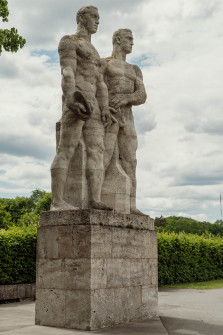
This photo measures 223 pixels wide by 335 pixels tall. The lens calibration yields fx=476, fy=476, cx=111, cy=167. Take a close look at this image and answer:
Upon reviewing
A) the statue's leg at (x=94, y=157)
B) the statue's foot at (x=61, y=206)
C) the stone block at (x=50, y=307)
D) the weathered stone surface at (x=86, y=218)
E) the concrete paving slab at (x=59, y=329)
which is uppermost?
→ the statue's leg at (x=94, y=157)

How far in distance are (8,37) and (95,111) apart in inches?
246

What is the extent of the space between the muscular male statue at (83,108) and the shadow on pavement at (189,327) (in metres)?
2.52

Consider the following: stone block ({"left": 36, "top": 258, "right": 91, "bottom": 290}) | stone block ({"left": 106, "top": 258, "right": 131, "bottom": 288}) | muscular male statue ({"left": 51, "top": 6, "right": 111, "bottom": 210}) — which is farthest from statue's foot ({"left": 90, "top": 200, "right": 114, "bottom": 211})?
stone block ({"left": 36, "top": 258, "right": 91, "bottom": 290})

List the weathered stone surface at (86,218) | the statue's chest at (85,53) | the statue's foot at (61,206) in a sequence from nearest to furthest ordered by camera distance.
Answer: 1. the weathered stone surface at (86,218)
2. the statue's foot at (61,206)
3. the statue's chest at (85,53)

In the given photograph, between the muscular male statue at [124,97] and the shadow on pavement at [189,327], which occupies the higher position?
the muscular male statue at [124,97]

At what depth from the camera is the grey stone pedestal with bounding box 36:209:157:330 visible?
8.18m

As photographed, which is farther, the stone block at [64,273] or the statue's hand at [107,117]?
the statue's hand at [107,117]

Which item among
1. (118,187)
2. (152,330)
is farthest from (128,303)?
(118,187)

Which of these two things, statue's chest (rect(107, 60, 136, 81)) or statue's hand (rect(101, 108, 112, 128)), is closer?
statue's hand (rect(101, 108, 112, 128))

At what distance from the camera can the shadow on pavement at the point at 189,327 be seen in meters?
8.28

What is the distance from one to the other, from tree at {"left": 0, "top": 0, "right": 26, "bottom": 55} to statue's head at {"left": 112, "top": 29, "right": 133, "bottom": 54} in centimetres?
482

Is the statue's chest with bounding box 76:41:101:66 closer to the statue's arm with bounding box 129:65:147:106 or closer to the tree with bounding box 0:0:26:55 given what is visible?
the statue's arm with bounding box 129:65:147:106

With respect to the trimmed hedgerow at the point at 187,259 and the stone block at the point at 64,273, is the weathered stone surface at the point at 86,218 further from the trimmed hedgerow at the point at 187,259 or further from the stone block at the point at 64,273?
the trimmed hedgerow at the point at 187,259

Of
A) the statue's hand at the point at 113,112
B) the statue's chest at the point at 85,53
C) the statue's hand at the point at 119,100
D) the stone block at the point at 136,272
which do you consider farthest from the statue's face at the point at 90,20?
the stone block at the point at 136,272
